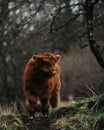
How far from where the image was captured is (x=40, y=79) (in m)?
13.2

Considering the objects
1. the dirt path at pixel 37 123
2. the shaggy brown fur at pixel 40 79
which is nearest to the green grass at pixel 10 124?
the dirt path at pixel 37 123

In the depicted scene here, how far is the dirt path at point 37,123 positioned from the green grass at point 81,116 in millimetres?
156

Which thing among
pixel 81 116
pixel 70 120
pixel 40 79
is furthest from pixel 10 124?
pixel 40 79

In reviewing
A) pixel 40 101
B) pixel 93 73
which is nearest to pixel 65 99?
pixel 93 73

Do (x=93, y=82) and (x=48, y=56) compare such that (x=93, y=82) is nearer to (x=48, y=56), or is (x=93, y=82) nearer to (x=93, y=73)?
(x=93, y=73)

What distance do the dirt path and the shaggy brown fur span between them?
0.40 metres

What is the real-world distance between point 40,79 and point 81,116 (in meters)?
1.93

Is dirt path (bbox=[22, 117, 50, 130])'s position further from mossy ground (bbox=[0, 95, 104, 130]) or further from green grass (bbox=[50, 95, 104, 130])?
green grass (bbox=[50, 95, 104, 130])

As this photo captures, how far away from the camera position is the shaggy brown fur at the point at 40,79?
42.5 ft

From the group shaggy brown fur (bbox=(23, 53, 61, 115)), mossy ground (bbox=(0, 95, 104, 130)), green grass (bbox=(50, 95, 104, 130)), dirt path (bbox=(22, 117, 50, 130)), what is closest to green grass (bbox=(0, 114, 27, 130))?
mossy ground (bbox=(0, 95, 104, 130))

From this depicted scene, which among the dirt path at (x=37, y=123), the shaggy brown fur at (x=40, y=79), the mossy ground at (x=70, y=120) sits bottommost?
the dirt path at (x=37, y=123)

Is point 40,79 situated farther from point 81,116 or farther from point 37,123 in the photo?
point 81,116

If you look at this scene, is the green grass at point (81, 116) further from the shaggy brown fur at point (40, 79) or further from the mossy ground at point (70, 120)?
the shaggy brown fur at point (40, 79)

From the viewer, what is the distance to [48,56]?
13.0 meters
